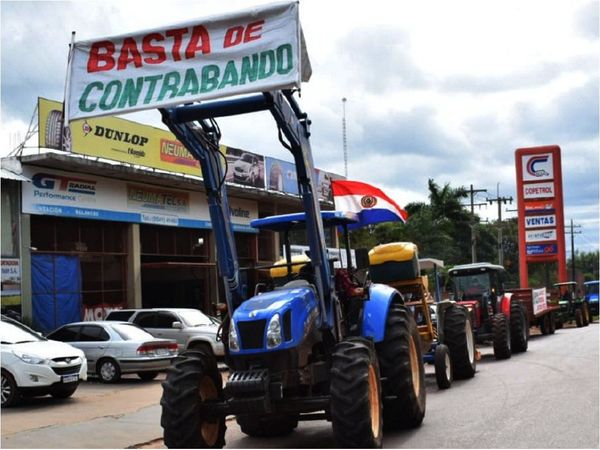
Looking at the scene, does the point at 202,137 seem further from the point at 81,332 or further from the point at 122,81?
the point at 81,332

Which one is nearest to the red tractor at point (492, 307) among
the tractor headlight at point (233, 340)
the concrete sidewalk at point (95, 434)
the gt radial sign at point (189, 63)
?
the concrete sidewalk at point (95, 434)

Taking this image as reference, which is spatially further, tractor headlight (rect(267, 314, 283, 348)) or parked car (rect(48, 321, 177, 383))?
parked car (rect(48, 321, 177, 383))

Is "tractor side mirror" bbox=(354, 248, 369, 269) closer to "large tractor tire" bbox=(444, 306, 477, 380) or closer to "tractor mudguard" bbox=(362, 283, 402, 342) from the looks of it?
"tractor mudguard" bbox=(362, 283, 402, 342)

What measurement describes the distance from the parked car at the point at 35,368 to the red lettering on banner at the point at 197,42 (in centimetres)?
830

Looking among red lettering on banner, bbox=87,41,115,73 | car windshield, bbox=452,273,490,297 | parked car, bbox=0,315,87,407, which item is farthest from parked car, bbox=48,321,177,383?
red lettering on banner, bbox=87,41,115,73

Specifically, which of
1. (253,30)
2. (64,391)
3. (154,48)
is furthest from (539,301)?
(154,48)

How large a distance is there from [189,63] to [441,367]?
820 centimetres

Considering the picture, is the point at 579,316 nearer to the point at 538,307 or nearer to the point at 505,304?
the point at 538,307

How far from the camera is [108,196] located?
24.6 meters

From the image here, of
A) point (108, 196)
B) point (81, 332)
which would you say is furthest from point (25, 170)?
point (81, 332)

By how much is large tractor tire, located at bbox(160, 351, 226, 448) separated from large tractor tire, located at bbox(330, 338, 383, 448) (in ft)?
4.68

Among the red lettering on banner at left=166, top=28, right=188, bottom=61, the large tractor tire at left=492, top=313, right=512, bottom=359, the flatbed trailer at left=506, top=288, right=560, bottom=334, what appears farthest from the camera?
the flatbed trailer at left=506, top=288, right=560, bottom=334

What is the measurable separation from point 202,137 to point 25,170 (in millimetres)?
14587

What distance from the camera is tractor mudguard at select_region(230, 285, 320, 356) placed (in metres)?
7.71
